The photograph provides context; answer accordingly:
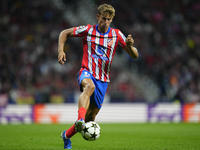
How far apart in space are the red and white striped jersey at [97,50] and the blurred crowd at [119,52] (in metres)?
8.47

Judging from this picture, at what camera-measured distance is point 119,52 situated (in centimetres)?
1661

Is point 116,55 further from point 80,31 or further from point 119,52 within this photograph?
point 80,31

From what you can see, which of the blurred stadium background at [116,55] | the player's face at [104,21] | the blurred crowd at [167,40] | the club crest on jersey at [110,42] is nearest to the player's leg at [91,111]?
the club crest on jersey at [110,42]

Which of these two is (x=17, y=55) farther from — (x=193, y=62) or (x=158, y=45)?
(x=193, y=62)

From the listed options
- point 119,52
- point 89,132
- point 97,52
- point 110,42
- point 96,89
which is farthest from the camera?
point 119,52

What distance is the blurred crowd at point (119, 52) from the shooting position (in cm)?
1420

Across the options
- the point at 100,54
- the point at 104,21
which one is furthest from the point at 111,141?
the point at 104,21

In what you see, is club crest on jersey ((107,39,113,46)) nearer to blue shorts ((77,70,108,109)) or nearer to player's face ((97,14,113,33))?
player's face ((97,14,113,33))

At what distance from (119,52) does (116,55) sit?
1.05ft

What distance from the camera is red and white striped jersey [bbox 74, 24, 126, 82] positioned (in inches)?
201

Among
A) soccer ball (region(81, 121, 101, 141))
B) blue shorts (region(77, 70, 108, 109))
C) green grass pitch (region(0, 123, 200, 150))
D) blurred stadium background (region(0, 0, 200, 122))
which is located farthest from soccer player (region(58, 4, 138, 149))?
blurred stadium background (region(0, 0, 200, 122))

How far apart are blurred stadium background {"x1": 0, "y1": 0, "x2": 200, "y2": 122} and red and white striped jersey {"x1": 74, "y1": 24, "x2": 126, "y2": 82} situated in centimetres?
845

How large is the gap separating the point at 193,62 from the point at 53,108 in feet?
26.0

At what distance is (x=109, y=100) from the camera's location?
1370 cm
